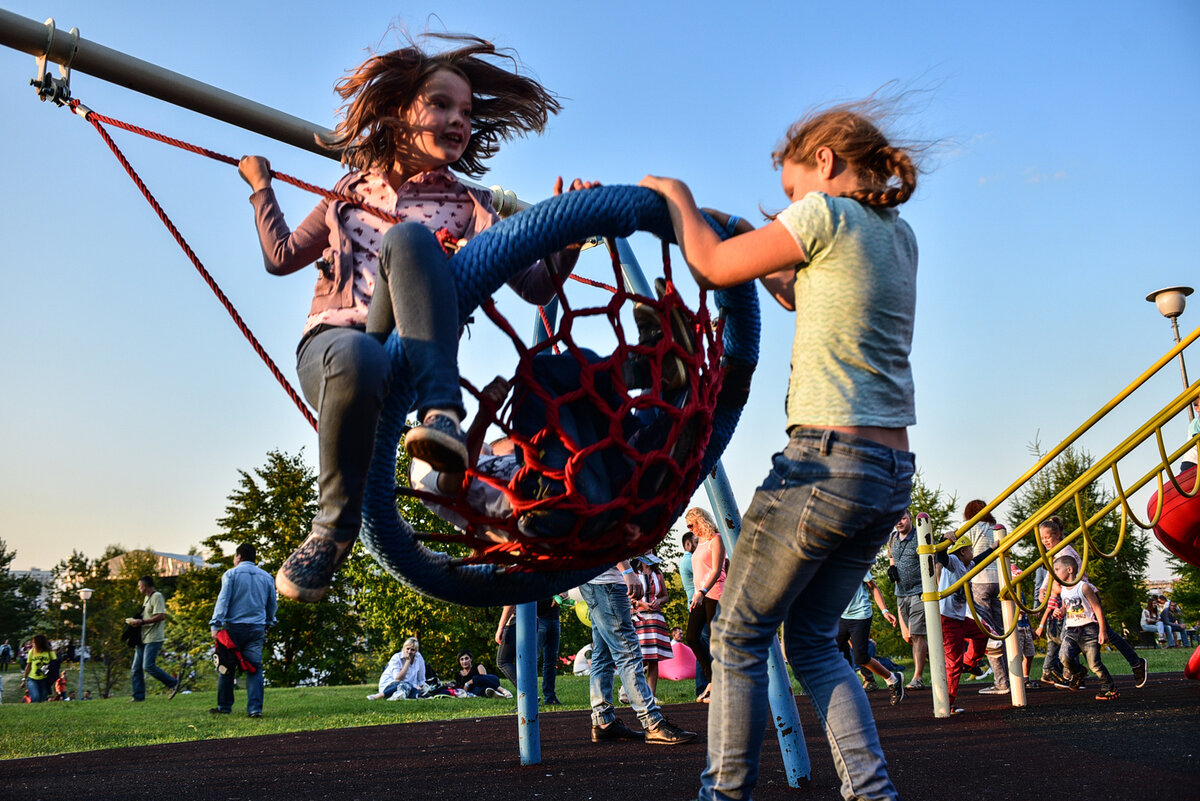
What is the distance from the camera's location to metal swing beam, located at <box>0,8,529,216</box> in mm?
4062

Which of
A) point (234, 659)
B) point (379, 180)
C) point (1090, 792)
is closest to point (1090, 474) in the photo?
point (1090, 792)

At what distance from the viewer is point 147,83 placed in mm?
4480

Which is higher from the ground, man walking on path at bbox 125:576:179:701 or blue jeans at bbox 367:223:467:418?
blue jeans at bbox 367:223:467:418

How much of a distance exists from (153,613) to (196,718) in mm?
3755

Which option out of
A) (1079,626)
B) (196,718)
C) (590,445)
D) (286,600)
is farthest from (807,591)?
(286,600)

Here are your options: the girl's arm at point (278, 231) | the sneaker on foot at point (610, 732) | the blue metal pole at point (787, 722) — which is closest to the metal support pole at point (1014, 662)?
the sneaker on foot at point (610, 732)

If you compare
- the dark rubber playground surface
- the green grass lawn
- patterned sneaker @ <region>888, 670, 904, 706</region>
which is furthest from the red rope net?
patterned sneaker @ <region>888, 670, 904, 706</region>

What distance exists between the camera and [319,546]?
248 cm

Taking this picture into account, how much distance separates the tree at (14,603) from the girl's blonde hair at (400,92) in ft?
214

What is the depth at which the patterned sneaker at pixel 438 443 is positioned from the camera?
2.24 m

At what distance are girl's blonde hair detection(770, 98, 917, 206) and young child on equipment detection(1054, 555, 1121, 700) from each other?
22.5 ft

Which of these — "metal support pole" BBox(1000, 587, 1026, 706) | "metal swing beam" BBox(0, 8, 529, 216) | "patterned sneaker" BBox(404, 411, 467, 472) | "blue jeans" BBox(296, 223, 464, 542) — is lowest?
"metal support pole" BBox(1000, 587, 1026, 706)

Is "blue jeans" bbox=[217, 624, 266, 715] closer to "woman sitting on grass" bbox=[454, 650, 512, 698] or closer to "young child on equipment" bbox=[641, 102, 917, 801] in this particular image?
"woman sitting on grass" bbox=[454, 650, 512, 698]

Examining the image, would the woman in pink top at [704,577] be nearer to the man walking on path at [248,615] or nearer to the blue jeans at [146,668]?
the man walking on path at [248,615]
